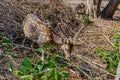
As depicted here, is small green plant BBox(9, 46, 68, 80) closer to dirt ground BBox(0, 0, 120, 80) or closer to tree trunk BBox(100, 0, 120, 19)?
dirt ground BBox(0, 0, 120, 80)

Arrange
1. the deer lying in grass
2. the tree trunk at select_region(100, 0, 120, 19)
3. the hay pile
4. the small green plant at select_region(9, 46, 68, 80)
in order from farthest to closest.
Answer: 1. the tree trunk at select_region(100, 0, 120, 19)
2. the hay pile
3. the deer lying in grass
4. the small green plant at select_region(9, 46, 68, 80)

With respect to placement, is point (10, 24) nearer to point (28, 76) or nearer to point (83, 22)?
point (83, 22)

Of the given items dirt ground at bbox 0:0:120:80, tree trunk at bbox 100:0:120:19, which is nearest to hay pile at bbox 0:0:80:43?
dirt ground at bbox 0:0:120:80

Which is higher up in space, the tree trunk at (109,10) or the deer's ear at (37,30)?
the deer's ear at (37,30)

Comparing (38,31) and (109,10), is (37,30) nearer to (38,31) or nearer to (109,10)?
(38,31)

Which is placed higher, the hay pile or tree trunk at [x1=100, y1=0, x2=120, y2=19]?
the hay pile

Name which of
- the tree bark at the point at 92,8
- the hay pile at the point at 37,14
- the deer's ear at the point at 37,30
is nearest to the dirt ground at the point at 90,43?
the hay pile at the point at 37,14

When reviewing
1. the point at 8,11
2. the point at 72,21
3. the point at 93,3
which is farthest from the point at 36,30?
the point at 93,3

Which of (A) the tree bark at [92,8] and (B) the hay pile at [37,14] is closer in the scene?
(B) the hay pile at [37,14]

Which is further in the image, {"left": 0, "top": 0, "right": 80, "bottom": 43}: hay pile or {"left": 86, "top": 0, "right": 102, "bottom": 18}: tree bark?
{"left": 86, "top": 0, "right": 102, "bottom": 18}: tree bark

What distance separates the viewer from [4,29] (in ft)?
11.1

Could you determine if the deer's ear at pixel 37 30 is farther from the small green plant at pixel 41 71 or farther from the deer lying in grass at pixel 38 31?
the small green plant at pixel 41 71

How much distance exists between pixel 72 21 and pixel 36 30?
1878 mm

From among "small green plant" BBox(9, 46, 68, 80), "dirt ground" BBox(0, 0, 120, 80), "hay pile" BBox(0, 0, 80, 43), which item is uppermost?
"small green plant" BBox(9, 46, 68, 80)
